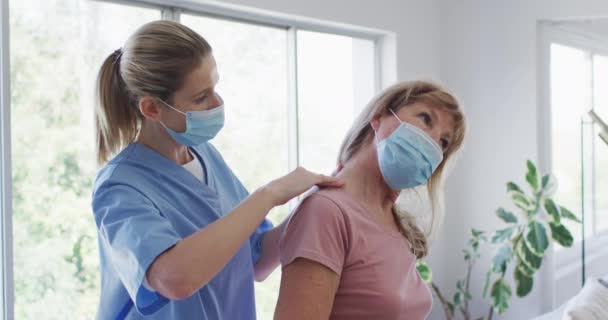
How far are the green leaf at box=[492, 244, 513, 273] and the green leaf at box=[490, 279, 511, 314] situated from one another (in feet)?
0.32

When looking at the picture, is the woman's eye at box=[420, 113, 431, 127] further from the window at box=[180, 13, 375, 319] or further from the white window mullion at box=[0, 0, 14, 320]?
the window at box=[180, 13, 375, 319]

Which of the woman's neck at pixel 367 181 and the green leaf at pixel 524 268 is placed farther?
the green leaf at pixel 524 268

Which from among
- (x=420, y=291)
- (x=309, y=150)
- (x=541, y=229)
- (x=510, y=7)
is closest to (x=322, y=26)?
(x=309, y=150)

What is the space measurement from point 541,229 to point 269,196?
2368mm

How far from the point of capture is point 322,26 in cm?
324

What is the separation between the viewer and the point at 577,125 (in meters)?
3.55

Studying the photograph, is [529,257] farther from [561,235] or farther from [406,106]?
[406,106]

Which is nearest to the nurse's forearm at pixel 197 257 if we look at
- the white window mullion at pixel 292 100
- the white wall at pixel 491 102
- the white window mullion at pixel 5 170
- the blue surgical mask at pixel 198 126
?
the blue surgical mask at pixel 198 126

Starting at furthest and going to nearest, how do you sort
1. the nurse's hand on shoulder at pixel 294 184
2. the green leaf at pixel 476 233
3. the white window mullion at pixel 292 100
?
the green leaf at pixel 476 233, the white window mullion at pixel 292 100, the nurse's hand on shoulder at pixel 294 184

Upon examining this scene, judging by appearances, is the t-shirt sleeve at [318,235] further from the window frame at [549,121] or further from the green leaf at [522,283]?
the window frame at [549,121]

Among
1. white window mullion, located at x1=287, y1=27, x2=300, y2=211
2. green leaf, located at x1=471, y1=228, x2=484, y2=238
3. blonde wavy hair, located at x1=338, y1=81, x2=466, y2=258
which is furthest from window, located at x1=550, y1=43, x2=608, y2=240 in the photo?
blonde wavy hair, located at x1=338, y1=81, x2=466, y2=258

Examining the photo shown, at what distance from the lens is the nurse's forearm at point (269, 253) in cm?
147

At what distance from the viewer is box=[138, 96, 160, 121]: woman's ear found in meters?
1.24

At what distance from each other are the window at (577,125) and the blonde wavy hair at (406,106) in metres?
2.06
